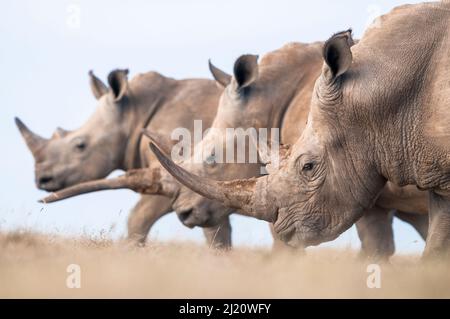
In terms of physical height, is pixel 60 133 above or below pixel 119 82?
below

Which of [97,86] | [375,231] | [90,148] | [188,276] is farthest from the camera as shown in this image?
[97,86]

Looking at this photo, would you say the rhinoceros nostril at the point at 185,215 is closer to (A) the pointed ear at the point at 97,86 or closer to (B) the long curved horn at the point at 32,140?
(B) the long curved horn at the point at 32,140

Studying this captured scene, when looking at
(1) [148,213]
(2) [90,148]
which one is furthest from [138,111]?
(1) [148,213]

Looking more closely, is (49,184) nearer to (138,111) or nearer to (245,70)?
(138,111)

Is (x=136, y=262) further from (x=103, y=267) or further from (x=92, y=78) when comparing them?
(x=92, y=78)

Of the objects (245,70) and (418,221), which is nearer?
(245,70)

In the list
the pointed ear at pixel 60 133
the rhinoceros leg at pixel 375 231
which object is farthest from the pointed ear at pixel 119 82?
the rhinoceros leg at pixel 375 231

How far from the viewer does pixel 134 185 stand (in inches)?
416

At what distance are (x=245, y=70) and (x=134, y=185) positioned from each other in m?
1.55

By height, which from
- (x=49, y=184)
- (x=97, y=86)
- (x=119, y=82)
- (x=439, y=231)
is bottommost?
(x=439, y=231)

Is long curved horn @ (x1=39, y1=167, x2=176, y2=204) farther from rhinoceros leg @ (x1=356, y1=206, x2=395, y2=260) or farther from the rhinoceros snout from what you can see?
the rhinoceros snout
